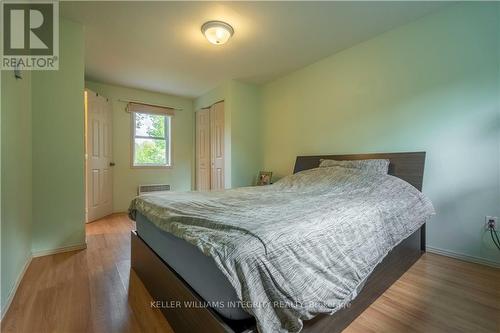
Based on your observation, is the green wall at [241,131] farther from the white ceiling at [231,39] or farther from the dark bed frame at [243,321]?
the dark bed frame at [243,321]

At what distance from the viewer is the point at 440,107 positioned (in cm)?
211

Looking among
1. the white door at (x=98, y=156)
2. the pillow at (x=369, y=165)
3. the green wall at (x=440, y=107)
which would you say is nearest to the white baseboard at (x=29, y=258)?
the white door at (x=98, y=156)

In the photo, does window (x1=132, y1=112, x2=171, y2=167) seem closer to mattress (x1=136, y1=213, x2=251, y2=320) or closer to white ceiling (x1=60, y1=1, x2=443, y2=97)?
white ceiling (x1=60, y1=1, x2=443, y2=97)

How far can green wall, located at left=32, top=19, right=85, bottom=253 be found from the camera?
2.18 metres

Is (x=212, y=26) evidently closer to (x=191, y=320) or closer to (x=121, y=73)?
(x=121, y=73)

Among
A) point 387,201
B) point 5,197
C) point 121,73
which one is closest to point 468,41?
point 387,201

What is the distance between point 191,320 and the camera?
102 centimetres

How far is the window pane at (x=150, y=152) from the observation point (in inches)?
177

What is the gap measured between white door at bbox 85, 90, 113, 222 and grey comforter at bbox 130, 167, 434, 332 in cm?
252

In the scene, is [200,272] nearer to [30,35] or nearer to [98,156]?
[30,35]

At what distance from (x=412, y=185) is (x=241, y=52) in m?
2.50

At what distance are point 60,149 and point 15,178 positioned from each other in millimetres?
711

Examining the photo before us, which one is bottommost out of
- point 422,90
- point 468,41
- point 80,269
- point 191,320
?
point 80,269

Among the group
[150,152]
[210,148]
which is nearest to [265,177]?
[210,148]
